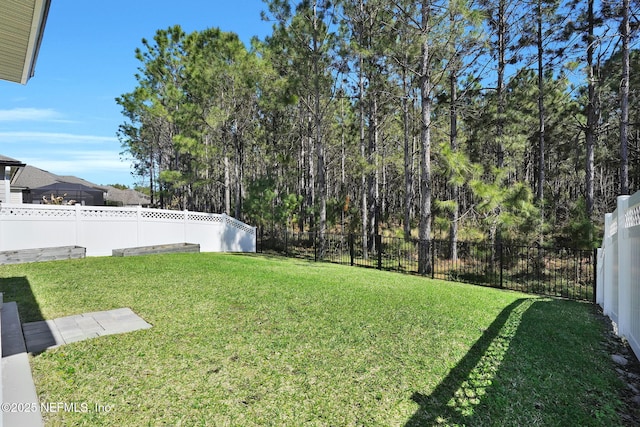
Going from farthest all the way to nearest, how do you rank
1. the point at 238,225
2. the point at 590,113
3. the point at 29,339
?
the point at 238,225, the point at 590,113, the point at 29,339

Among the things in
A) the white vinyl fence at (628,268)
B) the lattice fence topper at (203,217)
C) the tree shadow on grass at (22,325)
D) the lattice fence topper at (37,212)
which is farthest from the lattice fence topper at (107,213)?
the white vinyl fence at (628,268)

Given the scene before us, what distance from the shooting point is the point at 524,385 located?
113 inches

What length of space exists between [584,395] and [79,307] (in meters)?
5.94

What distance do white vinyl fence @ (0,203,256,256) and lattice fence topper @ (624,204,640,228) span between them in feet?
40.1

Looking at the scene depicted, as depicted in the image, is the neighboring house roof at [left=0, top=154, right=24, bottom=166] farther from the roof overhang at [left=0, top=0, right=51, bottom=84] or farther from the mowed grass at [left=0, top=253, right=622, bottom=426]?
the roof overhang at [left=0, top=0, right=51, bottom=84]

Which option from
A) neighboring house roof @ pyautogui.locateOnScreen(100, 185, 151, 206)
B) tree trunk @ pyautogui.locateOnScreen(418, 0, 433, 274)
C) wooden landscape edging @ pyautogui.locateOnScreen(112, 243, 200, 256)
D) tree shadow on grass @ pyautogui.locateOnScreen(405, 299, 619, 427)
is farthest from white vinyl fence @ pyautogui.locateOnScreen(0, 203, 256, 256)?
neighboring house roof @ pyautogui.locateOnScreen(100, 185, 151, 206)

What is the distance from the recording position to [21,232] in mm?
8867

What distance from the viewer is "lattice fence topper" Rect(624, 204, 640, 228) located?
341 cm

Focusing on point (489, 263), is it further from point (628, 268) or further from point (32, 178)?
Answer: point (32, 178)

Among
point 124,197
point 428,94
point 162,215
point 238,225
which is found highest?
point 428,94

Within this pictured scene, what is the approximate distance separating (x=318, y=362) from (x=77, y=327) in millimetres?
2915

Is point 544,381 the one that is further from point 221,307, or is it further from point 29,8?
point 29,8

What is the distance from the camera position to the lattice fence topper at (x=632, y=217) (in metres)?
3.41

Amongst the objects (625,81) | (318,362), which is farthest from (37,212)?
(625,81)
